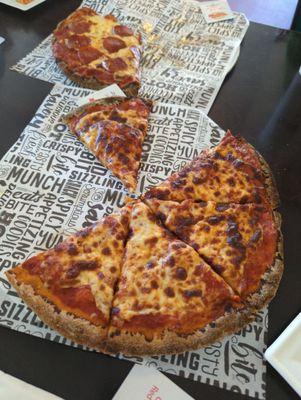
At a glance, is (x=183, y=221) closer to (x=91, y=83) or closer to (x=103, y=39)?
(x=91, y=83)

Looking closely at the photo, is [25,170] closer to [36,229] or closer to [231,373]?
[36,229]

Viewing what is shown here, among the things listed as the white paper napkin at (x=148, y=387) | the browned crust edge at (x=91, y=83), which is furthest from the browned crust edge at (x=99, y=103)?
the white paper napkin at (x=148, y=387)

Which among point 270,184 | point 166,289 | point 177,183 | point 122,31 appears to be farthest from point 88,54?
point 166,289

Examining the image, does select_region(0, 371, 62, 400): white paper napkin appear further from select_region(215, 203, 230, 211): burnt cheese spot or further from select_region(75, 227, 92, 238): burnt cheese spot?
select_region(215, 203, 230, 211): burnt cheese spot

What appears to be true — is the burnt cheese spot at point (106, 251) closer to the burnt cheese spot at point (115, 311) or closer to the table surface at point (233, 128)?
the burnt cheese spot at point (115, 311)

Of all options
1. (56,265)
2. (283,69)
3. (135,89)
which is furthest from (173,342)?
(283,69)

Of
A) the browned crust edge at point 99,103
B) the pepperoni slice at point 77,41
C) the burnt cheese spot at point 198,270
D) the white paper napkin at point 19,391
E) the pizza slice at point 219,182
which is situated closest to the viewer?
the white paper napkin at point 19,391
